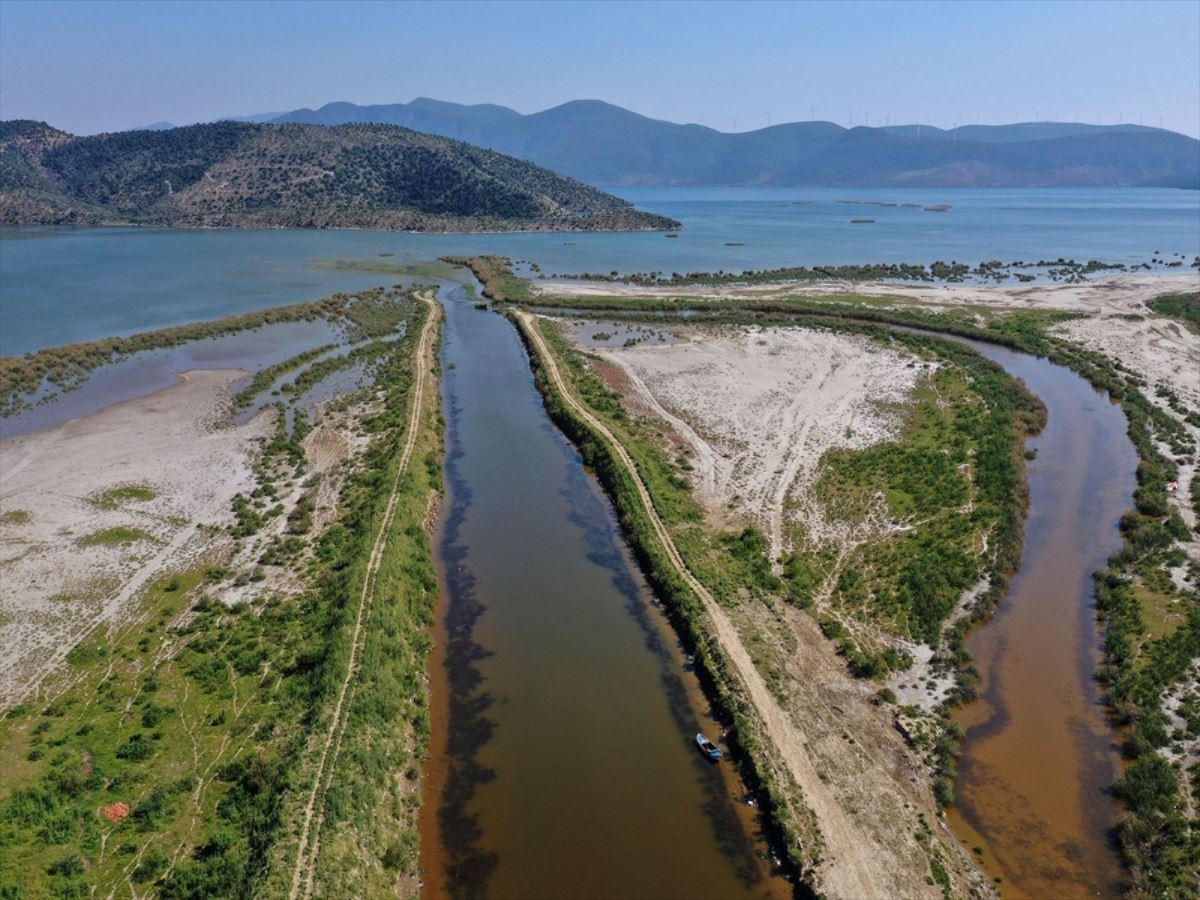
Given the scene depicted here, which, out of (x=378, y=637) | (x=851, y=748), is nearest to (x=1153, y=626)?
(x=851, y=748)

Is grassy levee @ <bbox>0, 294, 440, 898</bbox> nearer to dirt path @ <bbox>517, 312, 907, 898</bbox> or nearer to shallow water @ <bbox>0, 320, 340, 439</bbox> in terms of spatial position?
dirt path @ <bbox>517, 312, 907, 898</bbox>

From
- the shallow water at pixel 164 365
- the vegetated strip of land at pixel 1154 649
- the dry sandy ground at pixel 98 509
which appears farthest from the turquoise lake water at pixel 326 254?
the vegetated strip of land at pixel 1154 649

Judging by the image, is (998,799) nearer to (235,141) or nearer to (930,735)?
(930,735)

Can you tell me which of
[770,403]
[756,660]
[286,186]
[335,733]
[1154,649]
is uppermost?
[286,186]

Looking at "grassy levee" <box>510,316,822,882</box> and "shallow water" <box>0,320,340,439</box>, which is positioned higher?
"shallow water" <box>0,320,340,439</box>

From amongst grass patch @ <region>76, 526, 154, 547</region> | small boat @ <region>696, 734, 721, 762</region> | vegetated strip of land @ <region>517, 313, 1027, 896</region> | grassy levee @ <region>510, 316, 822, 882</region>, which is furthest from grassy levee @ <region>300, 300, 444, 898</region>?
grass patch @ <region>76, 526, 154, 547</region>

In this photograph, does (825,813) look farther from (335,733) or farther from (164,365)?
(164,365)

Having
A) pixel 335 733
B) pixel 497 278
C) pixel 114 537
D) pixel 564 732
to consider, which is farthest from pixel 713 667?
pixel 497 278
